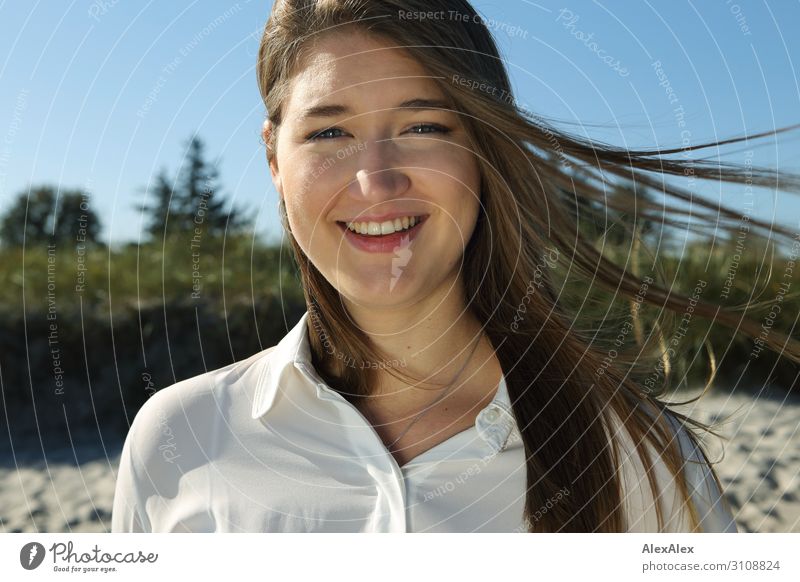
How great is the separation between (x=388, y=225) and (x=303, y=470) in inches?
15.7

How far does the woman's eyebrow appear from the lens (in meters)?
1.22

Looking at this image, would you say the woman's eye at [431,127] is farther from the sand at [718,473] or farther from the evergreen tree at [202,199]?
the sand at [718,473]

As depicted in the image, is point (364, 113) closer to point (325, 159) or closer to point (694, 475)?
point (325, 159)

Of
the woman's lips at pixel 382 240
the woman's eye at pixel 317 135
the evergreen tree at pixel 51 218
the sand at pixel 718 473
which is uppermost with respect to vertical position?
the evergreen tree at pixel 51 218

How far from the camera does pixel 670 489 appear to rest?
1.28 meters

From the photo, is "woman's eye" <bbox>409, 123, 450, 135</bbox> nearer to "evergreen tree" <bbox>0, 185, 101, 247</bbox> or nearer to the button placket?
the button placket

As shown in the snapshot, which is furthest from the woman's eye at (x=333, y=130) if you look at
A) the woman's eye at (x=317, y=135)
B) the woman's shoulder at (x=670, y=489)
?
the woman's shoulder at (x=670, y=489)

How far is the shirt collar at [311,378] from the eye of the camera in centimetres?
126

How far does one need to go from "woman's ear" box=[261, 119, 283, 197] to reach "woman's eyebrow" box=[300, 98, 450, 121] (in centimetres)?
15

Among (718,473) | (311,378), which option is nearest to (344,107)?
(311,378)

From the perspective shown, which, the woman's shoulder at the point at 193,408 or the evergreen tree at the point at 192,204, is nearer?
the woman's shoulder at the point at 193,408

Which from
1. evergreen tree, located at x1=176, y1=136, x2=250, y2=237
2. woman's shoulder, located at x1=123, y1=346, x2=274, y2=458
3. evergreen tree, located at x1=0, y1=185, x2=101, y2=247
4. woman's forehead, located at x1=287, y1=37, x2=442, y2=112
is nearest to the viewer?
woman's forehead, located at x1=287, y1=37, x2=442, y2=112

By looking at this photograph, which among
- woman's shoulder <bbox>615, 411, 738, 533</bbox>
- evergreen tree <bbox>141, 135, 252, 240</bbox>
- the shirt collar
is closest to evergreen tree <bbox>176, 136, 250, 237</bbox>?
evergreen tree <bbox>141, 135, 252, 240</bbox>
